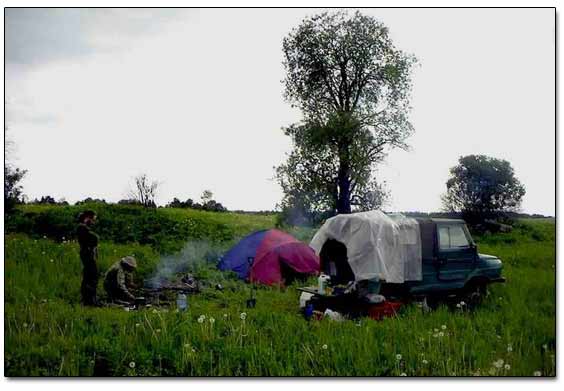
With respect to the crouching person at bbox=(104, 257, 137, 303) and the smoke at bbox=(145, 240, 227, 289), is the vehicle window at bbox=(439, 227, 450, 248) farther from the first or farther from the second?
the crouching person at bbox=(104, 257, 137, 303)

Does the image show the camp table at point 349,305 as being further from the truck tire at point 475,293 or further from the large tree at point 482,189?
the large tree at point 482,189

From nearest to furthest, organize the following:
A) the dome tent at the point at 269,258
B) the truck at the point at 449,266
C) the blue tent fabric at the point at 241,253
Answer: the truck at the point at 449,266 < the blue tent fabric at the point at 241,253 < the dome tent at the point at 269,258

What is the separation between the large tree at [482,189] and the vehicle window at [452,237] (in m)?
0.19

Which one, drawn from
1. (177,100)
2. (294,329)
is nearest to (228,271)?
(294,329)

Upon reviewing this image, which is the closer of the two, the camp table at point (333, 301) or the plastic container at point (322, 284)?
the camp table at point (333, 301)

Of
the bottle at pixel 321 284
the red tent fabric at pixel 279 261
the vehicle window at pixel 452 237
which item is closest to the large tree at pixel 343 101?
the bottle at pixel 321 284

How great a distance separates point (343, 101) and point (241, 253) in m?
1.92

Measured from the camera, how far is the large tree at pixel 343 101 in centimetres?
472

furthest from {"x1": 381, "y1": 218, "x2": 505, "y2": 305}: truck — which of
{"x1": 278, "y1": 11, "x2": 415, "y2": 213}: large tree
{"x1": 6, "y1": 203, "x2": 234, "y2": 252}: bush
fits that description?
{"x1": 6, "y1": 203, "x2": 234, "y2": 252}: bush

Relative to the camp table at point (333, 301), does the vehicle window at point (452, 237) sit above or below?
above

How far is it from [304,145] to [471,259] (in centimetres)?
192

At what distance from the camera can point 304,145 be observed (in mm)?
4816

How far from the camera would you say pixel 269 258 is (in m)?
6.43

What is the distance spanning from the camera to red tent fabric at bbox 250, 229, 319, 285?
6113 mm
